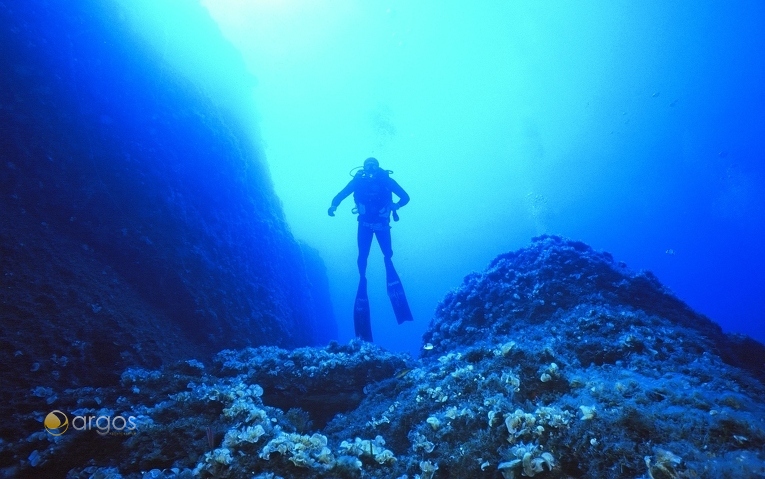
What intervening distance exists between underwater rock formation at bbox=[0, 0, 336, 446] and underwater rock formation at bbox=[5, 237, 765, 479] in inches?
47.2

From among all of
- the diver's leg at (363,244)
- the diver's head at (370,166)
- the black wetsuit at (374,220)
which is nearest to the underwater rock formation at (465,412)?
the diver's leg at (363,244)

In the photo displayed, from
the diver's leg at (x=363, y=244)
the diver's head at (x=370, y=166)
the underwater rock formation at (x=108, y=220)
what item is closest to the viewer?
the underwater rock formation at (x=108, y=220)

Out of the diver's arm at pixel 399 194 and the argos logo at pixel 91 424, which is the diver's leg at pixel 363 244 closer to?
the diver's arm at pixel 399 194

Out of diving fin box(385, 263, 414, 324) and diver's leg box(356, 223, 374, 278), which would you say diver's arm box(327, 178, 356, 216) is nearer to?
diver's leg box(356, 223, 374, 278)

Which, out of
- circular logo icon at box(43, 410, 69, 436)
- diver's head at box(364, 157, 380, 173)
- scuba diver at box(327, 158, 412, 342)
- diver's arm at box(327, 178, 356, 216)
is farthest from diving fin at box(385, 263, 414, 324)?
circular logo icon at box(43, 410, 69, 436)

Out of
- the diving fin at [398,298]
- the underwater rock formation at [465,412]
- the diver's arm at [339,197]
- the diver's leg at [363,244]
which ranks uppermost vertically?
the diver's arm at [339,197]

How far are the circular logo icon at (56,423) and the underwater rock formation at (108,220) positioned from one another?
9.7 inches

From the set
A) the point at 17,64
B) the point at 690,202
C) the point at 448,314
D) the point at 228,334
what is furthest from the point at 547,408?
the point at 690,202

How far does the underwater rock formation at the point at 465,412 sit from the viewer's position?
2492 millimetres

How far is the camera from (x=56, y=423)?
334 cm

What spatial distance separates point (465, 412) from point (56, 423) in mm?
4155

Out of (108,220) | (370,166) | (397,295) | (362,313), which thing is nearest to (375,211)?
(370,166)

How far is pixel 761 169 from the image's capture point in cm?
10725

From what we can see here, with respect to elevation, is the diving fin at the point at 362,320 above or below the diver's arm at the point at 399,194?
below
